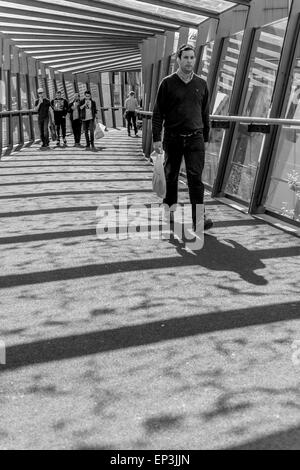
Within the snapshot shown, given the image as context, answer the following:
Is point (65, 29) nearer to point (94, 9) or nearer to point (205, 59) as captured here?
point (94, 9)

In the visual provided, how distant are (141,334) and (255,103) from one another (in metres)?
6.24

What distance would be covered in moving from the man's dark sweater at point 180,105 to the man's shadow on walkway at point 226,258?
1.19 m

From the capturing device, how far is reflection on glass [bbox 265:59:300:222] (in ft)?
25.4

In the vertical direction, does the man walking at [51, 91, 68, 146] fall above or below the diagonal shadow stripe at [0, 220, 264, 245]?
below

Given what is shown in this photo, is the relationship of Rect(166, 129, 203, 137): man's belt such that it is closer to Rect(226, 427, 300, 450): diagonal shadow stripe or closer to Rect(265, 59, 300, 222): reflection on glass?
Rect(265, 59, 300, 222): reflection on glass

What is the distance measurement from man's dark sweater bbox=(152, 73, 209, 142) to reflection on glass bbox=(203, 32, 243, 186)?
11.7 feet

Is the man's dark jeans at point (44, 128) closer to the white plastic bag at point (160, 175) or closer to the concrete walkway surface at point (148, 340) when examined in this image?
the concrete walkway surface at point (148, 340)

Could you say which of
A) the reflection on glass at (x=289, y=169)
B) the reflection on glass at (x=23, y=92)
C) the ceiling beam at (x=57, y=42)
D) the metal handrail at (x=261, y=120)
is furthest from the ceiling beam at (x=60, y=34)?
the reflection on glass at (x=289, y=169)

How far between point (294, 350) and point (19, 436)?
165 cm

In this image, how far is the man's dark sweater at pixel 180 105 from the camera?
660 cm

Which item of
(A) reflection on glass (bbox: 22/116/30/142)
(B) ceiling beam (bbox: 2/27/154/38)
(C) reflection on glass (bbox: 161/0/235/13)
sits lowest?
(A) reflection on glass (bbox: 22/116/30/142)

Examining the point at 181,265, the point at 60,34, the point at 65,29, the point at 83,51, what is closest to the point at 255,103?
the point at 181,265

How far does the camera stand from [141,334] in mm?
3863

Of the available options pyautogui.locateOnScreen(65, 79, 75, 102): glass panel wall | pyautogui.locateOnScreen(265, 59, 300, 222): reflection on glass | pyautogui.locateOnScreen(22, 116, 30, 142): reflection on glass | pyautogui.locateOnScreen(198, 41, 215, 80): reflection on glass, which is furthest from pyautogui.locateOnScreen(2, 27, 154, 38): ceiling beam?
pyautogui.locateOnScreen(65, 79, 75, 102): glass panel wall
